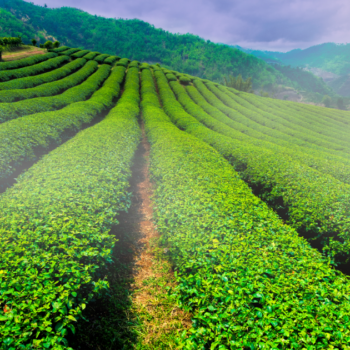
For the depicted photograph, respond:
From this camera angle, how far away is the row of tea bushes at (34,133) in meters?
9.12

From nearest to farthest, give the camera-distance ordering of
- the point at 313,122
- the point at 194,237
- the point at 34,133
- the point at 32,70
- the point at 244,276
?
1. the point at 244,276
2. the point at 194,237
3. the point at 34,133
4. the point at 32,70
5. the point at 313,122

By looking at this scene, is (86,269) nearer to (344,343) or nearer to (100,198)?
(100,198)

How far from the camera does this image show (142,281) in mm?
5406

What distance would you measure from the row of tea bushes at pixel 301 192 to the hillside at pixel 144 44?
150069 mm

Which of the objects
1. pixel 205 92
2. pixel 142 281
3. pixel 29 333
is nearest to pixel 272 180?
pixel 142 281

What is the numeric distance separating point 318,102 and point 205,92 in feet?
364

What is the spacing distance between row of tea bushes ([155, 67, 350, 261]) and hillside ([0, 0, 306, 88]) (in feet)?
492

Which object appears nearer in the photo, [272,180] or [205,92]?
[272,180]

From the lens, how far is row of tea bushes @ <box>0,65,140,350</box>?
2.76 m

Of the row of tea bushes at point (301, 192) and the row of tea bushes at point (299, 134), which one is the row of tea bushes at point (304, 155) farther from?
the row of tea bushes at point (299, 134)

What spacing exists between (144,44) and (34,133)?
186185mm

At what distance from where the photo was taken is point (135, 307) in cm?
466

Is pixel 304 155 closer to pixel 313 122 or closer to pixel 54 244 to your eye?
pixel 54 244

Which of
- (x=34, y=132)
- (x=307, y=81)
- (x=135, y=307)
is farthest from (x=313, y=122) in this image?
(x=307, y=81)
